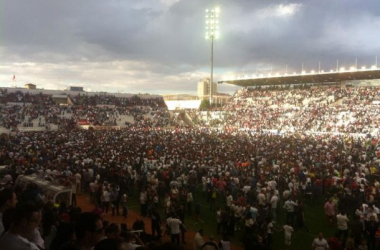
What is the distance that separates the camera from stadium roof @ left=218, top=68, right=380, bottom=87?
43500mm

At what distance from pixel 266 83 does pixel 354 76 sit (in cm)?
1489

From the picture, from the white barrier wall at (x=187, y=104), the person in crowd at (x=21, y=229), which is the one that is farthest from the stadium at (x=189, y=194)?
the white barrier wall at (x=187, y=104)

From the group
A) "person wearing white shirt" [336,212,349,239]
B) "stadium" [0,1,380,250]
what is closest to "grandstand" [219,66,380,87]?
"stadium" [0,1,380,250]

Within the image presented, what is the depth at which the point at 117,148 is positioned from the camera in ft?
68.6

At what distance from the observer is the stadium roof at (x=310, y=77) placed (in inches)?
1713

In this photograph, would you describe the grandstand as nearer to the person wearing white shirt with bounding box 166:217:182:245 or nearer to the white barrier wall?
the white barrier wall

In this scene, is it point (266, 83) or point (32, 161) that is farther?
point (266, 83)

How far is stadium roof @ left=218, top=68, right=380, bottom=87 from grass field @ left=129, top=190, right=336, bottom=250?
3550cm

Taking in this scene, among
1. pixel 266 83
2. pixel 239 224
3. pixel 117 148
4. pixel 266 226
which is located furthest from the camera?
pixel 266 83

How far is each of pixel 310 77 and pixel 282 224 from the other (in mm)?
42136

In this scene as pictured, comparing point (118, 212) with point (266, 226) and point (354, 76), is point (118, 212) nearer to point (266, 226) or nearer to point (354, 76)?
point (266, 226)

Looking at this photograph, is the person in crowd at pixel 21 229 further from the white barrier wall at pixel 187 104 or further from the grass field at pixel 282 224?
the white barrier wall at pixel 187 104

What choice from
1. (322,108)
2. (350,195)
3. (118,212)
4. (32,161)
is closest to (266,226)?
(350,195)

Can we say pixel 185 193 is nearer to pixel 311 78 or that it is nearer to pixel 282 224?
pixel 282 224
